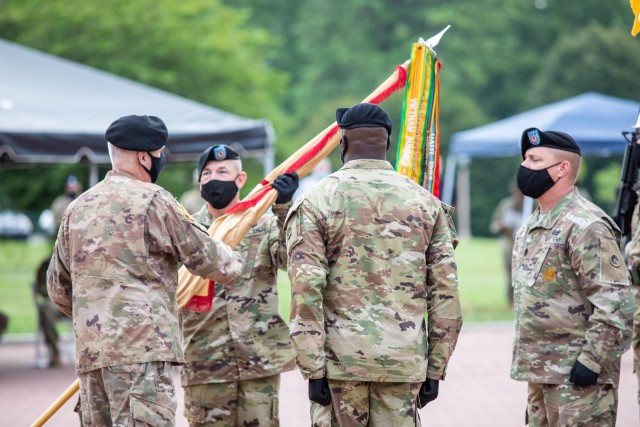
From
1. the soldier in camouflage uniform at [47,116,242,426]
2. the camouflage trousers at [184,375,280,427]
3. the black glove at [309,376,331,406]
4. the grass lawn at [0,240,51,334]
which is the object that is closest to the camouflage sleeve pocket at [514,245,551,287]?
the black glove at [309,376,331,406]

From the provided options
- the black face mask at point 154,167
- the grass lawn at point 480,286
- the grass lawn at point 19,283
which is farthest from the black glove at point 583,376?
the grass lawn at point 480,286

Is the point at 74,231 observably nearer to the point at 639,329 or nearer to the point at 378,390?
the point at 378,390

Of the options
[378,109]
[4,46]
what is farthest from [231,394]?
[4,46]

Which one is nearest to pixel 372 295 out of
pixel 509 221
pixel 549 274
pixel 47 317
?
pixel 549 274

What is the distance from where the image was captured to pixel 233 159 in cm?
621

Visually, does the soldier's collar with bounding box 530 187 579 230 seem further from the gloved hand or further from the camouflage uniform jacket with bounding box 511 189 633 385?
the gloved hand

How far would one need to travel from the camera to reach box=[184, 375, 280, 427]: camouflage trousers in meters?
5.80

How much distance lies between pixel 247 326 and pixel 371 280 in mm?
1501

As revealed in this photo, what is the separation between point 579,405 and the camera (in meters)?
5.27

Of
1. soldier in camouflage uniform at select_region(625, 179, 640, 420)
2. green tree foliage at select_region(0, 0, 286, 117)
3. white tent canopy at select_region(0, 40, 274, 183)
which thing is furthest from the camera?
green tree foliage at select_region(0, 0, 286, 117)

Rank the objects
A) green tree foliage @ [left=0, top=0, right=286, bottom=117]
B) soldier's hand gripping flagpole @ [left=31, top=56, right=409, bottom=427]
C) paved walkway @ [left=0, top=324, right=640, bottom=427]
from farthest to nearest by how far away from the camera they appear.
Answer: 1. green tree foliage @ [left=0, top=0, right=286, bottom=117]
2. paved walkway @ [left=0, top=324, right=640, bottom=427]
3. soldier's hand gripping flagpole @ [left=31, top=56, right=409, bottom=427]

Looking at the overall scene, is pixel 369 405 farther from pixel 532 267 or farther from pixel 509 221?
pixel 509 221

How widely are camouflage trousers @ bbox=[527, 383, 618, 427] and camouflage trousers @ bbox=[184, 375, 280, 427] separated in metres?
1.68

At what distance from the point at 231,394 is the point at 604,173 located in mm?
34124
